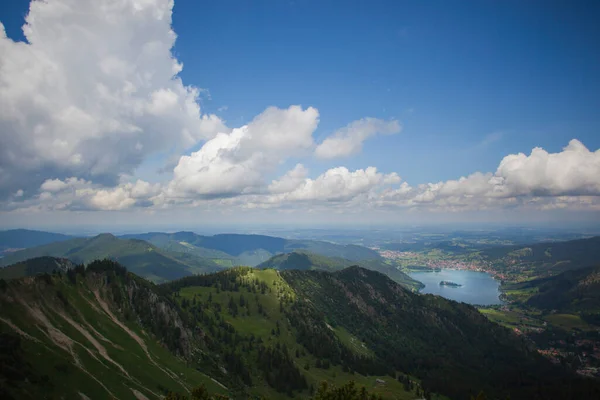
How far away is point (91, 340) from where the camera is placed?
9525 centimetres

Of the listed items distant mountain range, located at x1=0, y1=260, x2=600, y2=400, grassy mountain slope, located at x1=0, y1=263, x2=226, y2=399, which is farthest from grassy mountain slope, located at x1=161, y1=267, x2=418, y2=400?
grassy mountain slope, located at x1=0, y1=263, x2=226, y2=399

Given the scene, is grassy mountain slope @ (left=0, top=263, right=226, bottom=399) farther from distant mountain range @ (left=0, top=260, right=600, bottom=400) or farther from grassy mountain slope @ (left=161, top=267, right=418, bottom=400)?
grassy mountain slope @ (left=161, top=267, right=418, bottom=400)

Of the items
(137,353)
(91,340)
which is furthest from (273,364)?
(91,340)

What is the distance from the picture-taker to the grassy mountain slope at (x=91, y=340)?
67188mm

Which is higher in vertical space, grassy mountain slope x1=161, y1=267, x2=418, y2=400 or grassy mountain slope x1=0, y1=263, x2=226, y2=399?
grassy mountain slope x1=0, y1=263, x2=226, y2=399

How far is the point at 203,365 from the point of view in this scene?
428 ft

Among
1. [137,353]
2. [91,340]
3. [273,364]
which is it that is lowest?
[273,364]

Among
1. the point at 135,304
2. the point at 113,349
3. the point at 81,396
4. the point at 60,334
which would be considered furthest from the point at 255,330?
the point at 81,396

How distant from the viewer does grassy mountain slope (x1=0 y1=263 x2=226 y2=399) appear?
220 ft

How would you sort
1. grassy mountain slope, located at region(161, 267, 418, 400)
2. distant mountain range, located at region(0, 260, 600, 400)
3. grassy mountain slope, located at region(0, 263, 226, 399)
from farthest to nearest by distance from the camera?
1. grassy mountain slope, located at region(161, 267, 418, 400)
2. distant mountain range, located at region(0, 260, 600, 400)
3. grassy mountain slope, located at region(0, 263, 226, 399)

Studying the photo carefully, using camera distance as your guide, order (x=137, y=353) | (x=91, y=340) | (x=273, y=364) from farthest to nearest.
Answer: (x=273, y=364) → (x=137, y=353) → (x=91, y=340)

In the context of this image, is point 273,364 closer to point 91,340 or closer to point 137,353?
point 137,353

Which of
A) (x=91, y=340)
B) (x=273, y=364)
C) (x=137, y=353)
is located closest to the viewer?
(x=91, y=340)

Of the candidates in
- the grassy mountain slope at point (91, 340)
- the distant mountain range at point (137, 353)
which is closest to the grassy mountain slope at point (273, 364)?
the distant mountain range at point (137, 353)
